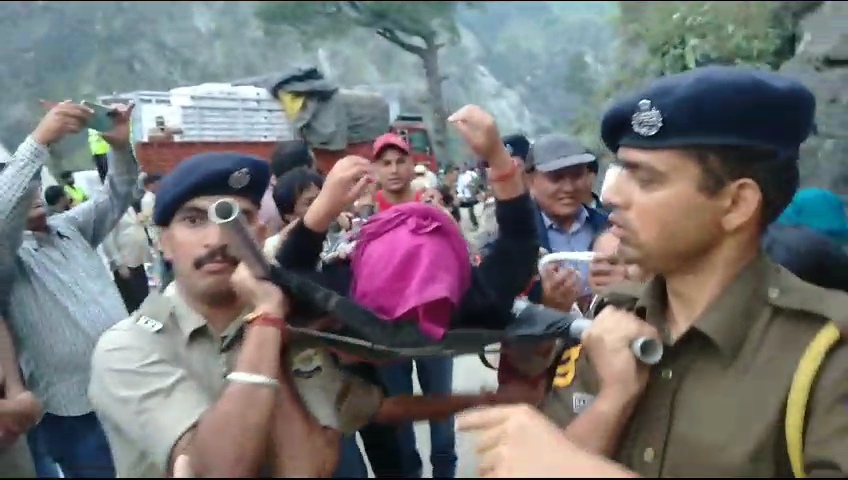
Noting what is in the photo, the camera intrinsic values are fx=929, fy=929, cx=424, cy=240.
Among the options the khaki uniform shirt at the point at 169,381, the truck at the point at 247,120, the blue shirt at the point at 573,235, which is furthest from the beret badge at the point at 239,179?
the truck at the point at 247,120

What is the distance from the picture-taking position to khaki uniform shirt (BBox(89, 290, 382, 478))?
1.93 m

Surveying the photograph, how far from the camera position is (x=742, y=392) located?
147 cm

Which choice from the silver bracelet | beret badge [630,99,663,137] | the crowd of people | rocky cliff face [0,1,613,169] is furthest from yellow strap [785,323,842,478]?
rocky cliff face [0,1,613,169]

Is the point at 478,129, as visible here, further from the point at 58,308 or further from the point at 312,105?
the point at 312,105

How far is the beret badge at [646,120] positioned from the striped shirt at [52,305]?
2204 millimetres

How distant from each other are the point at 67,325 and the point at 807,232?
244 cm

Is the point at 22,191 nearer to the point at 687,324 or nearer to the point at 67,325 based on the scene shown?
the point at 67,325

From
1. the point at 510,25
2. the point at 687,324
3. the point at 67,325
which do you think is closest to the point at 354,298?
the point at 687,324

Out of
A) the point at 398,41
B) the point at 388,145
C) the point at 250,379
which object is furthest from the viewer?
the point at 398,41

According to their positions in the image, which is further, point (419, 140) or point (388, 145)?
point (419, 140)

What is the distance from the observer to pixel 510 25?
6919 cm

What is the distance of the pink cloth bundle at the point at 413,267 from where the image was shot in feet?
6.49

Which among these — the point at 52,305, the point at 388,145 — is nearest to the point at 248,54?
the point at 388,145

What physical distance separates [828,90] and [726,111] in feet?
23.4
